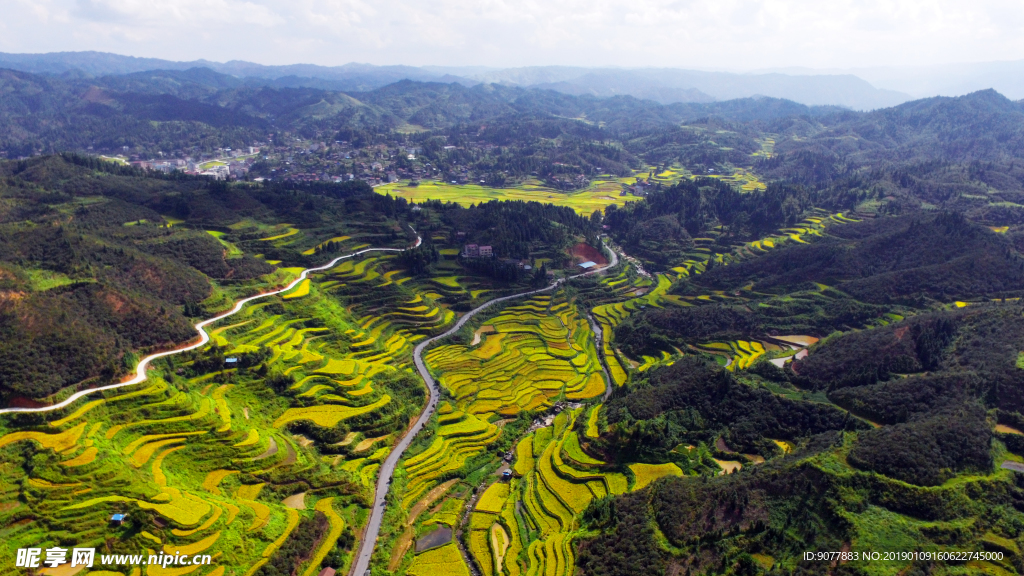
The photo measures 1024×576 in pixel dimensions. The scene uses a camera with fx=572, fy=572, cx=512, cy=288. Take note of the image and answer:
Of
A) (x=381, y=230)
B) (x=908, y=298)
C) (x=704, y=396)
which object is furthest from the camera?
(x=381, y=230)

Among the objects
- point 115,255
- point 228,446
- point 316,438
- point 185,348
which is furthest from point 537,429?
point 115,255

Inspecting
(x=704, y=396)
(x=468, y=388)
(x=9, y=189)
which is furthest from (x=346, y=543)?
(x=9, y=189)

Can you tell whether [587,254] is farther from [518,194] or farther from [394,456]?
[394,456]

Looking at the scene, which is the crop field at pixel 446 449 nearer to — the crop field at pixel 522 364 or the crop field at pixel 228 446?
the crop field at pixel 228 446

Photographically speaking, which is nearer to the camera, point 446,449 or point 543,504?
point 543,504

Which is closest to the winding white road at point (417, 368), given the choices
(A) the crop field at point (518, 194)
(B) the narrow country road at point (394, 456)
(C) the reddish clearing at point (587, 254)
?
(B) the narrow country road at point (394, 456)

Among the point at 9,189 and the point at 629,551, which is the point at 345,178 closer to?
the point at 9,189
